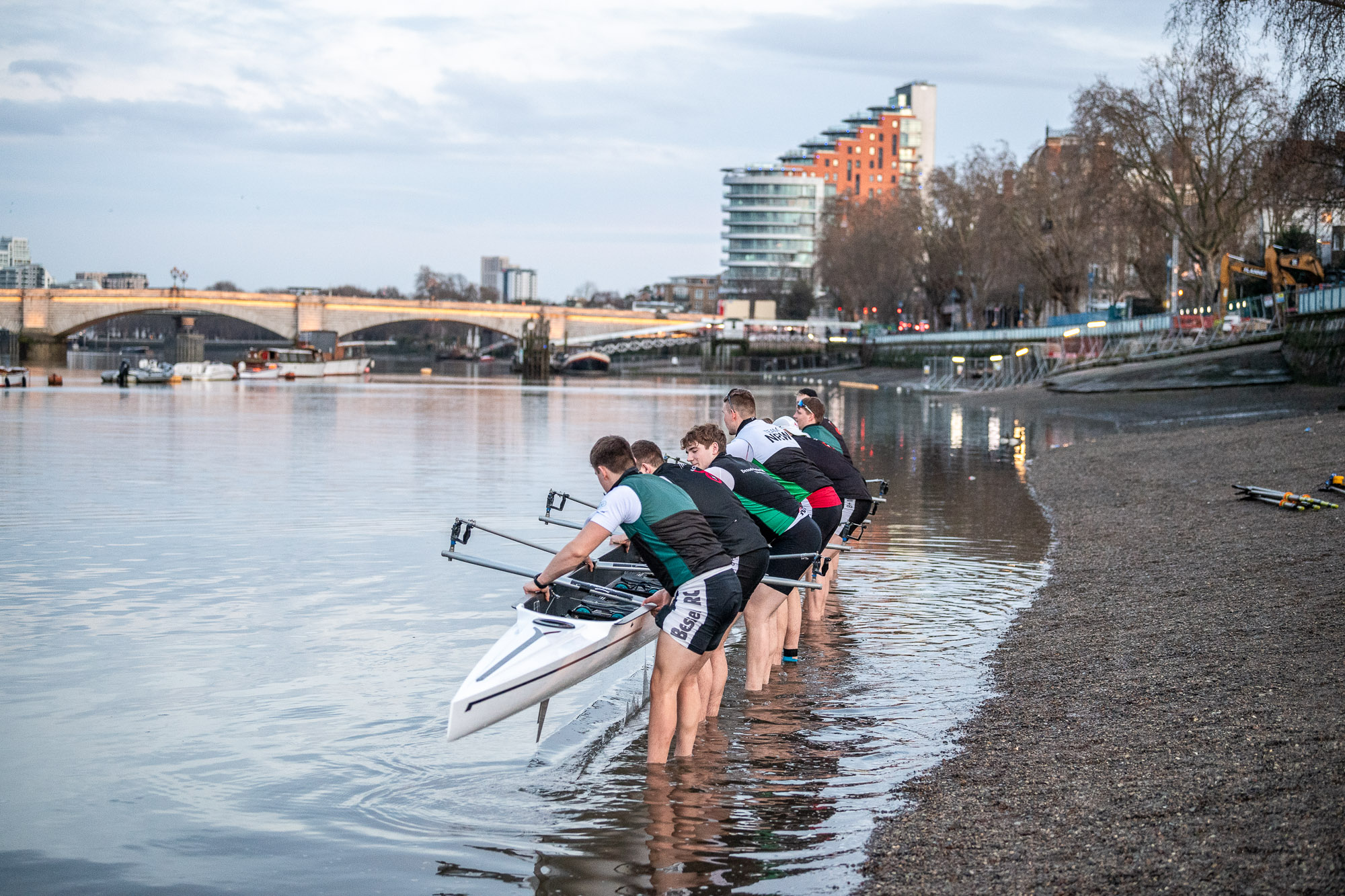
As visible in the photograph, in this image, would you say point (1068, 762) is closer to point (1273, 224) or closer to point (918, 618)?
point (918, 618)

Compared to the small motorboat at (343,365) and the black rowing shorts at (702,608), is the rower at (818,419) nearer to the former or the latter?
the black rowing shorts at (702,608)

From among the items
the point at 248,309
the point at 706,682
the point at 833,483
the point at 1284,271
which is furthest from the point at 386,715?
the point at 248,309

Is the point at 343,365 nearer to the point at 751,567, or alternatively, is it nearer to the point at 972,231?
the point at 972,231

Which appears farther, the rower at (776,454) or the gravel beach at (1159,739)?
the rower at (776,454)

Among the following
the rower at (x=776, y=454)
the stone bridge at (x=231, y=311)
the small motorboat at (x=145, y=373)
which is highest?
the stone bridge at (x=231, y=311)

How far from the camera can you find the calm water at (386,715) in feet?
22.5

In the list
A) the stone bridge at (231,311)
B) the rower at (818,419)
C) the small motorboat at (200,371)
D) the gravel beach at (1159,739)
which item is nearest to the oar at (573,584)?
the gravel beach at (1159,739)

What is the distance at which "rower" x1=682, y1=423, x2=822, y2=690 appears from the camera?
8.80 m

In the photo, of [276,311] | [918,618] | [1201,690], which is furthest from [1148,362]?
[276,311]

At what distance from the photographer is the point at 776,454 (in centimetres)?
1007

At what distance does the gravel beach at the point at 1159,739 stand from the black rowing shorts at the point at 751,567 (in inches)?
61.0

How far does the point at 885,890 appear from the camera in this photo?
6.12 m

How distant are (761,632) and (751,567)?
1.66 metres

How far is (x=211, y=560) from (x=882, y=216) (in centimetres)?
10269
